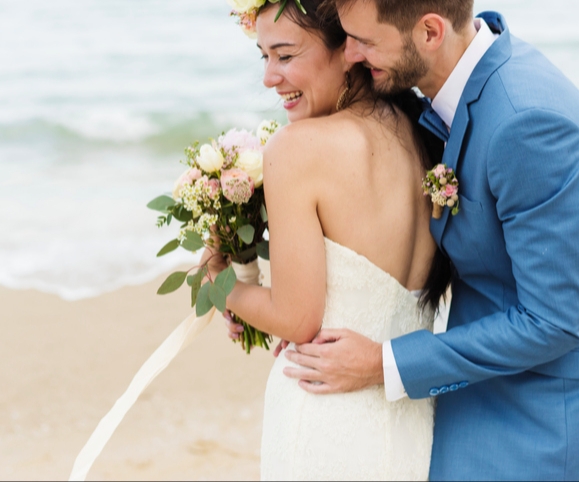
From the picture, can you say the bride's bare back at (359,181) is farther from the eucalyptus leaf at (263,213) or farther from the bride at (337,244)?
the eucalyptus leaf at (263,213)

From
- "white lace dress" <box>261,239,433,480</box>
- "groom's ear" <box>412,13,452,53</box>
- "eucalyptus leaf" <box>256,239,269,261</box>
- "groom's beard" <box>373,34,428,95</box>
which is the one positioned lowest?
"white lace dress" <box>261,239,433,480</box>

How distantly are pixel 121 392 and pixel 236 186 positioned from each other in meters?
3.03

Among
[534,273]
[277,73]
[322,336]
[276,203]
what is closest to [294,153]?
[276,203]

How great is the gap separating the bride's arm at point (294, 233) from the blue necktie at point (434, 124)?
1.29ft

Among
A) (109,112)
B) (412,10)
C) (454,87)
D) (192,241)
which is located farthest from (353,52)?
(109,112)

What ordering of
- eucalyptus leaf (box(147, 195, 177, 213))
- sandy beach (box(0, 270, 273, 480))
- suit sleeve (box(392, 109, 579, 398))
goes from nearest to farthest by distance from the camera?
suit sleeve (box(392, 109, 579, 398)) < eucalyptus leaf (box(147, 195, 177, 213)) < sandy beach (box(0, 270, 273, 480))

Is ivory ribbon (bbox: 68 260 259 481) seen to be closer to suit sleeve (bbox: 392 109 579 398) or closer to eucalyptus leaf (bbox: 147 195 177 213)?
eucalyptus leaf (bbox: 147 195 177 213)

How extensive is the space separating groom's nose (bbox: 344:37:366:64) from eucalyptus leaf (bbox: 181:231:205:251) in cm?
77

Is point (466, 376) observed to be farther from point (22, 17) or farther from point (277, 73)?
→ point (22, 17)

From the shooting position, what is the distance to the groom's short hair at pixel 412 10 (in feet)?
7.21

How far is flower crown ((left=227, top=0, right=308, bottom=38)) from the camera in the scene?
2293 millimetres

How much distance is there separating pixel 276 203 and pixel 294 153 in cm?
16

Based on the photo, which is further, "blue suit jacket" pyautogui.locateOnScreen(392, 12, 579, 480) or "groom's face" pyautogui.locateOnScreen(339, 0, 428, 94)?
"groom's face" pyautogui.locateOnScreen(339, 0, 428, 94)

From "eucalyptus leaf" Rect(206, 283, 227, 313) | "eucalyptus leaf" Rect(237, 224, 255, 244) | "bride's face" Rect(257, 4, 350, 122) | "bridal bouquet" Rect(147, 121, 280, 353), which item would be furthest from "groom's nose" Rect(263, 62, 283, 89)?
"eucalyptus leaf" Rect(206, 283, 227, 313)
